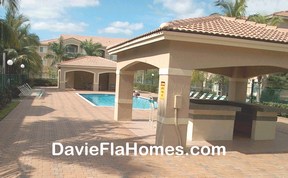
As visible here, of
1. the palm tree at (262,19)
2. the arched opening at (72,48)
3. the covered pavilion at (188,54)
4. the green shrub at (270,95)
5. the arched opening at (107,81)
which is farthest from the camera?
the arched opening at (72,48)

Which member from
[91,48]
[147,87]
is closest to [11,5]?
[147,87]

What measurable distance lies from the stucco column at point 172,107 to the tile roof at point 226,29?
51.8 inches

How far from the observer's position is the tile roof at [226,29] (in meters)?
9.44

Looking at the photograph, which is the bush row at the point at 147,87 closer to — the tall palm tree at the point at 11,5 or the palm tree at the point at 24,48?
the palm tree at the point at 24,48

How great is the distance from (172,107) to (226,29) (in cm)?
323

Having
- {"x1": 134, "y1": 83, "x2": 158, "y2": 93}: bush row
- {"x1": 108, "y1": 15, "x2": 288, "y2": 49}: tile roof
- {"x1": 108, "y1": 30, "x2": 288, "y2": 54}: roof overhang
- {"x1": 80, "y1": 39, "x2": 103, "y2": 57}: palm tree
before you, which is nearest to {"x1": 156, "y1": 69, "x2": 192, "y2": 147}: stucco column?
{"x1": 108, "y1": 30, "x2": 288, "y2": 54}: roof overhang

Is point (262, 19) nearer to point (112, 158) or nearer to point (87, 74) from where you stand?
point (112, 158)

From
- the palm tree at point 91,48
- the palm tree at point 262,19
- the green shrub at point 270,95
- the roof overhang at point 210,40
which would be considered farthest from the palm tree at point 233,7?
the palm tree at point 91,48

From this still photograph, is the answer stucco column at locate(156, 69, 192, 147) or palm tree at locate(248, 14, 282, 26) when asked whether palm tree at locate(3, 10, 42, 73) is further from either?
stucco column at locate(156, 69, 192, 147)

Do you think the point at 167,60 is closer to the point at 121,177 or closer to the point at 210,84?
the point at 121,177

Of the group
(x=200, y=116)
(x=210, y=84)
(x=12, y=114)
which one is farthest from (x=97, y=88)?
(x=200, y=116)

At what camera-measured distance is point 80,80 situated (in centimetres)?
4556

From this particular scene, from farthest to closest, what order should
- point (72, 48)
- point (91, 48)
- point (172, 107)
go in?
point (72, 48)
point (91, 48)
point (172, 107)

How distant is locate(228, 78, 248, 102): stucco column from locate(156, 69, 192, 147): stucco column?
6843 mm
